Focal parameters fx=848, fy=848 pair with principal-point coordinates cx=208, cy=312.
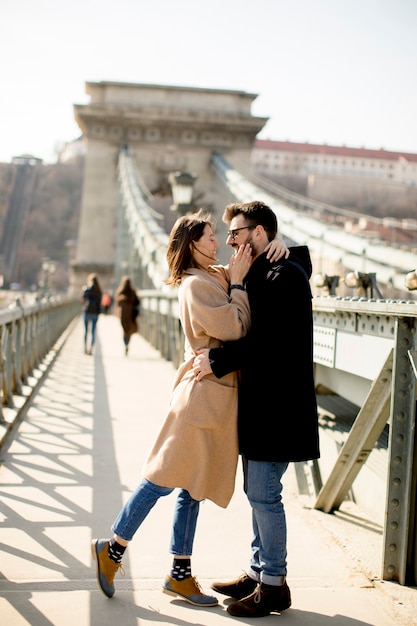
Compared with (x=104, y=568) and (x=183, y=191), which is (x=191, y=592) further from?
(x=183, y=191)

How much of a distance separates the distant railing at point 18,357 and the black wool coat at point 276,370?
9.98 ft

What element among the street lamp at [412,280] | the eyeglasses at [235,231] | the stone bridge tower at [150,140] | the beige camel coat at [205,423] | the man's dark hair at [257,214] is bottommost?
the beige camel coat at [205,423]

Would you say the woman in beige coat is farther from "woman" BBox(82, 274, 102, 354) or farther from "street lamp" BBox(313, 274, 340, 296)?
"woman" BBox(82, 274, 102, 354)

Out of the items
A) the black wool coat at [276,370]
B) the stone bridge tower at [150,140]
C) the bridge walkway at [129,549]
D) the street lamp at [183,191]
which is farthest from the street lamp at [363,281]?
the stone bridge tower at [150,140]

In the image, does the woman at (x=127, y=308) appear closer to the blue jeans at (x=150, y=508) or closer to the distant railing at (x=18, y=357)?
the distant railing at (x=18, y=357)

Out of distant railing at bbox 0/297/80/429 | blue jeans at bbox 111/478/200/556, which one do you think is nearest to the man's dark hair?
blue jeans at bbox 111/478/200/556

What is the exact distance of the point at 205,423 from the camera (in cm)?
281

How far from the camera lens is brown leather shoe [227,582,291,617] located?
9.20 feet

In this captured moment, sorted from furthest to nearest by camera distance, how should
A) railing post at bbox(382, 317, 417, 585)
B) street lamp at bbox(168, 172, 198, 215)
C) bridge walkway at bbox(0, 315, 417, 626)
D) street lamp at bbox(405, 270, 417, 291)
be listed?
street lamp at bbox(168, 172, 198, 215) → street lamp at bbox(405, 270, 417, 291) → railing post at bbox(382, 317, 417, 585) → bridge walkway at bbox(0, 315, 417, 626)

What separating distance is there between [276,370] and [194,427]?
33cm

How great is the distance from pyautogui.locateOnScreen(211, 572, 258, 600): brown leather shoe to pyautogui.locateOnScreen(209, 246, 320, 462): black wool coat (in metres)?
0.49

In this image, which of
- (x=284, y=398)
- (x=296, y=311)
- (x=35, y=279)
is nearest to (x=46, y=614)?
(x=284, y=398)

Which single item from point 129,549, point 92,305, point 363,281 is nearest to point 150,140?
point 92,305

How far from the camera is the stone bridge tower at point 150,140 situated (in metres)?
36.9
